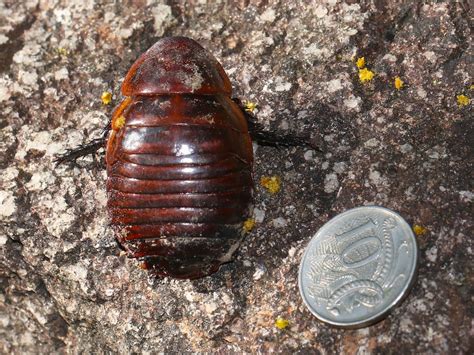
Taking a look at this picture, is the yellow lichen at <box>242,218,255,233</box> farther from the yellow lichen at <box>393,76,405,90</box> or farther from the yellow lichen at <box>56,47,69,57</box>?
Result: the yellow lichen at <box>56,47,69,57</box>

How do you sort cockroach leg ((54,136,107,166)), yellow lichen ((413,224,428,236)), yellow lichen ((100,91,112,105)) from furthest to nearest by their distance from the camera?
1. yellow lichen ((100,91,112,105))
2. cockroach leg ((54,136,107,166))
3. yellow lichen ((413,224,428,236))

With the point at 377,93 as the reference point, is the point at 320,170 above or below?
below

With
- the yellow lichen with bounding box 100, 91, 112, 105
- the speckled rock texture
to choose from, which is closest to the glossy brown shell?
the speckled rock texture

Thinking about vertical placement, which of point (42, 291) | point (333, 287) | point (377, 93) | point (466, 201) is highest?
point (377, 93)

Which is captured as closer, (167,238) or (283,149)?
(167,238)

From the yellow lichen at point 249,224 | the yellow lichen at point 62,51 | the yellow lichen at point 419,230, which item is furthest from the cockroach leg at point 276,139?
the yellow lichen at point 62,51

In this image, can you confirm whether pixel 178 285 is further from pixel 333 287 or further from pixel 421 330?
pixel 421 330

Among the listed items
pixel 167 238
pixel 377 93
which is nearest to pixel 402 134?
pixel 377 93

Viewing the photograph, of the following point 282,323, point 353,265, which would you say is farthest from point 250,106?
point 282,323
